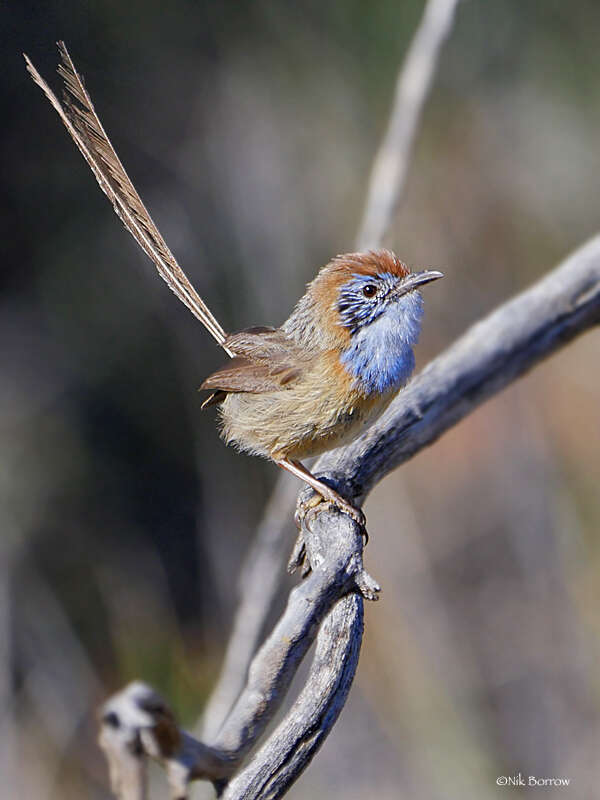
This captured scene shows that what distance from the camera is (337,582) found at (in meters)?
2.32

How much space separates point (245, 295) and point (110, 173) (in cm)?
362

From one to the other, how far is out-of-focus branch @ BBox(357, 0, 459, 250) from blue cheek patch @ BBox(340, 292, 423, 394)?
0.43m

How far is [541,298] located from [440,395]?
2.01ft

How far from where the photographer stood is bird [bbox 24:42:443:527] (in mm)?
3064

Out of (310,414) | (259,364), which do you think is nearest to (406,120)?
(259,364)

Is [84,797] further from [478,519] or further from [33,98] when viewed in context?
[33,98]

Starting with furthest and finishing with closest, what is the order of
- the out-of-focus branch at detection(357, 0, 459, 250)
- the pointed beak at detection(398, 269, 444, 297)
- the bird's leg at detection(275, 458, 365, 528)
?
the out-of-focus branch at detection(357, 0, 459, 250) → the pointed beak at detection(398, 269, 444, 297) → the bird's leg at detection(275, 458, 365, 528)

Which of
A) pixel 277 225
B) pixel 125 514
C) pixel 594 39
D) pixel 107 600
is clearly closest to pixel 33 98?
pixel 277 225

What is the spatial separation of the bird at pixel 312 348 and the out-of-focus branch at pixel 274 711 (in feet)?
1.80

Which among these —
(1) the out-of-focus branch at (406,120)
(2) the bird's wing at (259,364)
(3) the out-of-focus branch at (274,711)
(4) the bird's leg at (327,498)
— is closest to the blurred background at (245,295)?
(1) the out-of-focus branch at (406,120)

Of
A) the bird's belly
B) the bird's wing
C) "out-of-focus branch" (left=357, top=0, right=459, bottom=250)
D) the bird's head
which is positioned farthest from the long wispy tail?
"out-of-focus branch" (left=357, top=0, right=459, bottom=250)

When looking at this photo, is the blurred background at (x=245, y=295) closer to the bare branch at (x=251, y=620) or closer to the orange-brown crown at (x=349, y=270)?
the bare branch at (x=251, y=620)

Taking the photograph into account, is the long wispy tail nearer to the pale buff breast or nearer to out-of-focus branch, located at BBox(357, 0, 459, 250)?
the pale buff breast

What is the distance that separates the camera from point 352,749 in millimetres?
6031
